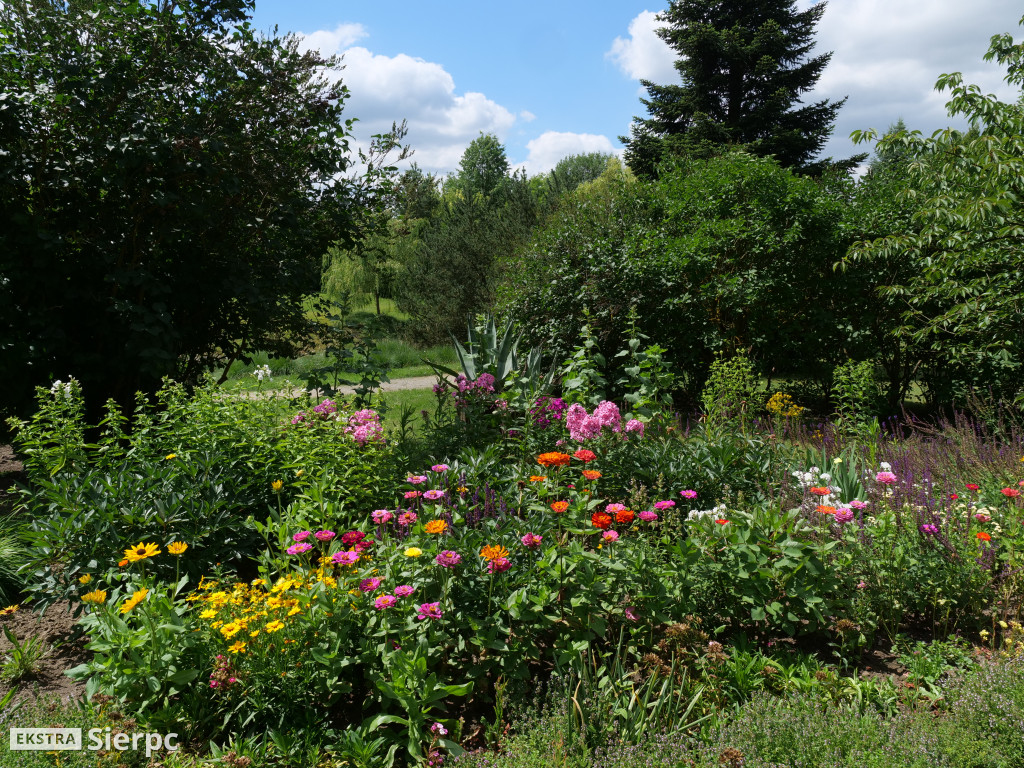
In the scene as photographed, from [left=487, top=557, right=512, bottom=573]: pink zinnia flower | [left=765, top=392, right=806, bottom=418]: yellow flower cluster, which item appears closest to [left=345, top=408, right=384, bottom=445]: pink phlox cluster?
[left=487, top=557, right=512, bottom=573]: pink zinnia flower

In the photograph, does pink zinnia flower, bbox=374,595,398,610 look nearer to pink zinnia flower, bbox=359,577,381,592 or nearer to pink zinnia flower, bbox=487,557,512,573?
pink zinnia flower, bbox=359,577,381,592

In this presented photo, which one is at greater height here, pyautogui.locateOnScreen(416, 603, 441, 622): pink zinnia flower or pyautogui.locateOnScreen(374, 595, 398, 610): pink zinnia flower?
pyautogui.locateOnScreen(374, 595, 398, 610): pink zinnia flower

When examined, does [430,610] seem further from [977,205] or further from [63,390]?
[977,205]

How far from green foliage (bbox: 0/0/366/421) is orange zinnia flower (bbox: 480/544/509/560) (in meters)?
3.11

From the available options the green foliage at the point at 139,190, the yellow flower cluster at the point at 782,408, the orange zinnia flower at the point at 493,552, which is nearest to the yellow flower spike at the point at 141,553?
the orange zinnia flower at the point at 493,552

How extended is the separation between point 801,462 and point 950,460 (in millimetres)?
1253

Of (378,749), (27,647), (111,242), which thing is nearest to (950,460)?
(378,749)

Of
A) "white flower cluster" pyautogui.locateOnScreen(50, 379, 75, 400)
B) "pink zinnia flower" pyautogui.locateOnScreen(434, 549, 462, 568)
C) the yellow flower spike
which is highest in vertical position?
"white flower cluster" pyautogui.locateOnScreen(50, 379, 75, 400)

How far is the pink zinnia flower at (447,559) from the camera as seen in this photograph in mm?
2291

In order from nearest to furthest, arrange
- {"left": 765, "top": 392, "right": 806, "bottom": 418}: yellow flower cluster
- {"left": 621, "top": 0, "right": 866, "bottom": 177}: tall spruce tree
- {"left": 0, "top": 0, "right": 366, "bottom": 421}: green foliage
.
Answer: {"left": 0, "top": 0, "right": 366, "bottom": 421}: green foliage → {"left": 765, "top": 392, "right": 806, "bottom": 418}: yellow flower cluster → {"left": 621, "top": 0, "right": 866, "bottom": 177}: tall spruce tree

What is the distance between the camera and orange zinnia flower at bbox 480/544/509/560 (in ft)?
7.57

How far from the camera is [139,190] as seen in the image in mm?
4652

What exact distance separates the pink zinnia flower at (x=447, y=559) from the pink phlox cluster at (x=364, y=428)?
1487 millimetres

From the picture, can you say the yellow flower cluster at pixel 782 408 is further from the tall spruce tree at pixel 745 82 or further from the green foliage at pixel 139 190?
the tall spruce tree at pixel 745 82
